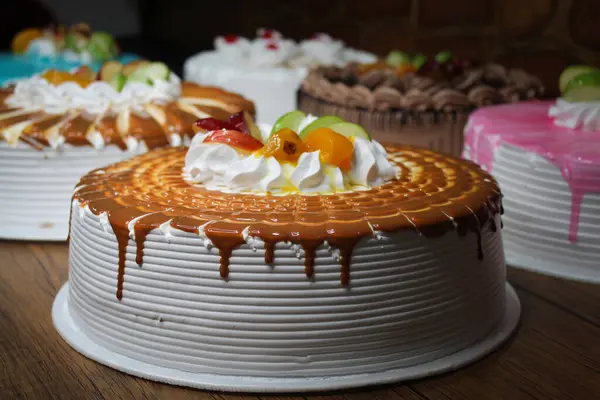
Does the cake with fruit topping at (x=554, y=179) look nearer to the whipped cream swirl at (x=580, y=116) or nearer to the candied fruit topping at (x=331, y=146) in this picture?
the whipped cream swirl at (x=580, y=116)

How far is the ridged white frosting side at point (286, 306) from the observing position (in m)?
1.72

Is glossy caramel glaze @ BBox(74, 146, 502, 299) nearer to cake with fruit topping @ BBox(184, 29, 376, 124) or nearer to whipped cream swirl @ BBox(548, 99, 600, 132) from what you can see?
whipped cream swirl @ BBox(548, 99, 600, 132)

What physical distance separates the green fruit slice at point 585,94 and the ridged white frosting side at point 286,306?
3.60ft

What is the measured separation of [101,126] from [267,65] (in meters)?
1.75

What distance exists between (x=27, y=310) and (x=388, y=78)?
1.93 meters

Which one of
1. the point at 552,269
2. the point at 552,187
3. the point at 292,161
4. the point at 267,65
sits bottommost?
the point at 552,269

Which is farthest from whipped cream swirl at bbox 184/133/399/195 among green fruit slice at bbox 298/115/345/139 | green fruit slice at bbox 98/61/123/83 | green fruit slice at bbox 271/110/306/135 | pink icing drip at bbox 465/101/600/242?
green fruit slice at bbox 98/61/123/83

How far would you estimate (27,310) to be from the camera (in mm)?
2217

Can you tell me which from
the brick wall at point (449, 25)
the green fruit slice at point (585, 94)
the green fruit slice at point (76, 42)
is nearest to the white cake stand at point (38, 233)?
the green fruit slice at point (585, 94)

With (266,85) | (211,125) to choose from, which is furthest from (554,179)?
(266,85)

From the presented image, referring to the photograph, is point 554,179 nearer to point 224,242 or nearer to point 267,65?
point 224,242

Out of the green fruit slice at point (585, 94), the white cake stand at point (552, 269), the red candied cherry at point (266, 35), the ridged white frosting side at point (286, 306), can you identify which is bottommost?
the white cake stand at point (552, 269)

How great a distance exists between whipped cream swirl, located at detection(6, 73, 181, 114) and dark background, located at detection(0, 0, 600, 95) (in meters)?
1.82

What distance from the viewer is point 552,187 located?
8.01ft
